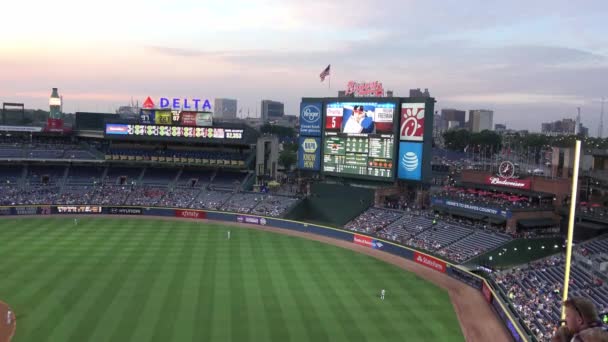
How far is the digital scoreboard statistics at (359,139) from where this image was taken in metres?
47.2

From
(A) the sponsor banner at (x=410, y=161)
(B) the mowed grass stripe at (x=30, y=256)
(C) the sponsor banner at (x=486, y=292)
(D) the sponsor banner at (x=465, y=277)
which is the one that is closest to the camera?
(C) the sponsor banner at (x=486, y=292)

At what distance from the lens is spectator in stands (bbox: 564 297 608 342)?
12.9 ft

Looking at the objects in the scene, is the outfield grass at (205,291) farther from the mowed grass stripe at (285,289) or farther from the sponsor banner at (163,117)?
the sponsor banner at (163,117)

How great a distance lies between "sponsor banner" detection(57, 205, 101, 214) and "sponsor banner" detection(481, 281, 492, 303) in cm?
4451

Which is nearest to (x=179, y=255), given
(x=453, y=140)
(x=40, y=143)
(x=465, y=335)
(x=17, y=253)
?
(x=17, y=253)

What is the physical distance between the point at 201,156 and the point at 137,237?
70.6 ft

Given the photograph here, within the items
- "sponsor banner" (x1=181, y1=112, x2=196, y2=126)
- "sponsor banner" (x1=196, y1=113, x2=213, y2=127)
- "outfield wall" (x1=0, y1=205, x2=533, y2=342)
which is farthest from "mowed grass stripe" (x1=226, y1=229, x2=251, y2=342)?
"sponsor banner" (x1=181, y1=112, x2=196, y2=126)

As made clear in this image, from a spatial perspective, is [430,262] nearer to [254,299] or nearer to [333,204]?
[254,299]

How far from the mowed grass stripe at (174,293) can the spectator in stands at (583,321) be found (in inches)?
829

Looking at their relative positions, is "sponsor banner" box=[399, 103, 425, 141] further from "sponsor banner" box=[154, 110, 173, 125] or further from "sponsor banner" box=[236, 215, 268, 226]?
"sponsor banner" box=[154, 110, 173, 125]

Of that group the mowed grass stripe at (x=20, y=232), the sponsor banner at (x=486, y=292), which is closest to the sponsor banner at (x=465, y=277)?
the sponsor banner at (x=486, y=292)

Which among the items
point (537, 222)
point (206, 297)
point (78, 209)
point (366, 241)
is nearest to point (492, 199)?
point (537, 222)

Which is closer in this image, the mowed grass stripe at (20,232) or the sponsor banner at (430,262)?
the sponsor banner at (430,262)

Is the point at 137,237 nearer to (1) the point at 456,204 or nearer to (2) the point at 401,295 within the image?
(2) the point at 401,295
